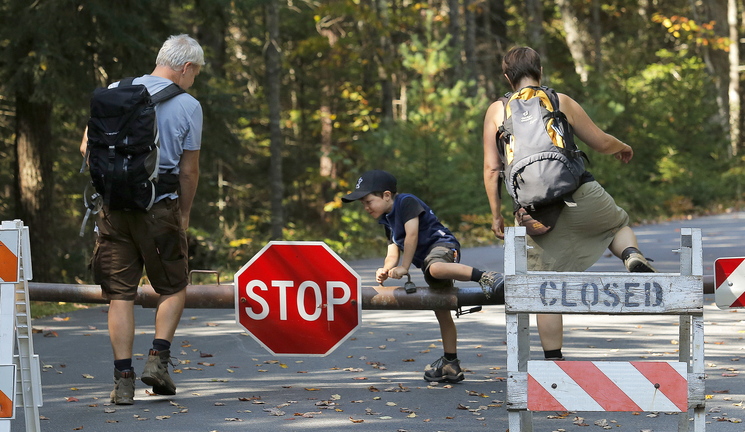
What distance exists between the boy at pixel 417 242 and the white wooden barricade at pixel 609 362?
4.90 feet

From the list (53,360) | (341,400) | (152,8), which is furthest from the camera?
(152,8)

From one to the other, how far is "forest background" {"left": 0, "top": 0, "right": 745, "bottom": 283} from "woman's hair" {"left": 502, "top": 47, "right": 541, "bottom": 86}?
30.0 feet

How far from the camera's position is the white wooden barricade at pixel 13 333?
438 centimetres

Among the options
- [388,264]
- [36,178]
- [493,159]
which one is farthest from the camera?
[36,178]

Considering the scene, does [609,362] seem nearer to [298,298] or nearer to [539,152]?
[539,152]

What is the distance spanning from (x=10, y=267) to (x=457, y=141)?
56.3 ft

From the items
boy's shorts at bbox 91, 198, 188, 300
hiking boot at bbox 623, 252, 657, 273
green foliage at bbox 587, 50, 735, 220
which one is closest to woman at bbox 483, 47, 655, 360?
hiking boot at bbox 623, 252, 657, 273

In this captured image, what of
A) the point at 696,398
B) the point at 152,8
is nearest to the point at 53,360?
the point at 696,398

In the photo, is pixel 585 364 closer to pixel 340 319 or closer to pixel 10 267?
pixel 340 319

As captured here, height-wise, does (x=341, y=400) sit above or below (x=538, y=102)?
below

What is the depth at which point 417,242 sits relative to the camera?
6199 mm

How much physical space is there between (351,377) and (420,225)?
4.37 ft

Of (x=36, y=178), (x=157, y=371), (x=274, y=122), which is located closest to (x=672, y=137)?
(x=274, y=122)

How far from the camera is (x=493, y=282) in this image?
18.5 feet
